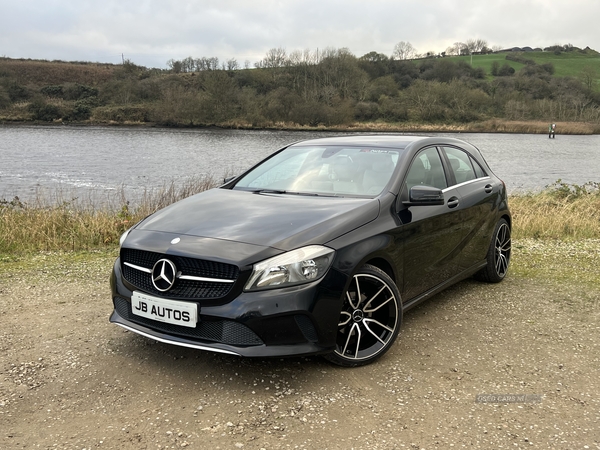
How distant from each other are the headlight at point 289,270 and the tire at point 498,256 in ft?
9.86

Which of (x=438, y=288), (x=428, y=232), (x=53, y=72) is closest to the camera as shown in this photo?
(x=428, y=232)

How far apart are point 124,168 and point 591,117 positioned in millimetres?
78071

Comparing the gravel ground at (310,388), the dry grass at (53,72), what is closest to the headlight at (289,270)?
the gravel ground at (310,388)

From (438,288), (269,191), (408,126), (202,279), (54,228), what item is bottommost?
(54,228)

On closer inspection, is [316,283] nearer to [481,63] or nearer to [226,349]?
[226,349]

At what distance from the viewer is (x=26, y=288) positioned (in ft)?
18.4

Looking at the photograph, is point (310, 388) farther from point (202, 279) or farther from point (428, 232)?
A: point (428, 232)

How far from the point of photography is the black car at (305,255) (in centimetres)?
321

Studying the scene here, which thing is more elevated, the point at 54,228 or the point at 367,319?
the point at 367,319

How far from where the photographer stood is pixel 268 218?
369 cm

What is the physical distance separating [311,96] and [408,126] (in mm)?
15562

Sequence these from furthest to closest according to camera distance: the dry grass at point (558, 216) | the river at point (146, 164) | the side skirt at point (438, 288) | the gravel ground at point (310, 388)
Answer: the river at point (146, 164)
the dry grass at point (558, 216)
the side skirt at point (438, 288)
the gravel ground at point (310, 388)

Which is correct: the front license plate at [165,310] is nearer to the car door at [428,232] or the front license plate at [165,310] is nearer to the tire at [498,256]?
the car door at [428,232]

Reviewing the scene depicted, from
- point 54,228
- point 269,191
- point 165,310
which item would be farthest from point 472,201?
point 54,228
